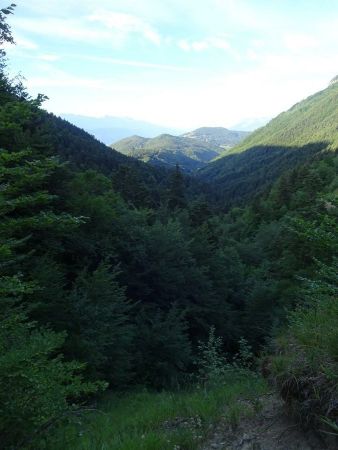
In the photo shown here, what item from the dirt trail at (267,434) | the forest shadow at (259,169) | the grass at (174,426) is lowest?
the grass at (174,426)

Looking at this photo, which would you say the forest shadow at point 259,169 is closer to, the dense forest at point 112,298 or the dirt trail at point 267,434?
the dense forest at point 112,298

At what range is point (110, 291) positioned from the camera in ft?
41.8

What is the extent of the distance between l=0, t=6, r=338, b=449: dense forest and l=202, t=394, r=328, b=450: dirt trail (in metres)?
0.21

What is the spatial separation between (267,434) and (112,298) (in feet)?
30.4

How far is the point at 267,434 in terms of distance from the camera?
4.00 meters

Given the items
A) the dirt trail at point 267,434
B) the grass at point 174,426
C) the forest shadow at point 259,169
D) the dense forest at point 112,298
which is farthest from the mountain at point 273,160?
the dirt trail at point 267,434

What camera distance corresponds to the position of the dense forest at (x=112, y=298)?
3.85 meters

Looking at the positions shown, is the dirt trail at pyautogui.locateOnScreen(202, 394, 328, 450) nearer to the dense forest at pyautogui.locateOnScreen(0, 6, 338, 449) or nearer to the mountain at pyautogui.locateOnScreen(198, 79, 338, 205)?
the dense forest at pyautogui.locateOnScreen(0, 6, 338, 449)

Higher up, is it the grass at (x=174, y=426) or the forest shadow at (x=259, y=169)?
the forest shadow at (x=259, y=169)

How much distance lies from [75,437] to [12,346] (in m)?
1.39

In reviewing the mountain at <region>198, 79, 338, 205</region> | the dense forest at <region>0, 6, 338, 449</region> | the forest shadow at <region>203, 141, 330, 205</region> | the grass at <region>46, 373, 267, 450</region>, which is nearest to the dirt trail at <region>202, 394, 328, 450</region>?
the grass at <region>46, 373, 267, 450</region>

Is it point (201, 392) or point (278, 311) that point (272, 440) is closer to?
point (201, 392)

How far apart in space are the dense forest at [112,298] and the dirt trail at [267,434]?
0.68 feet

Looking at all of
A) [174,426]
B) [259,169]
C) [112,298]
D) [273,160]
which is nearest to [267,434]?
[174,426]
